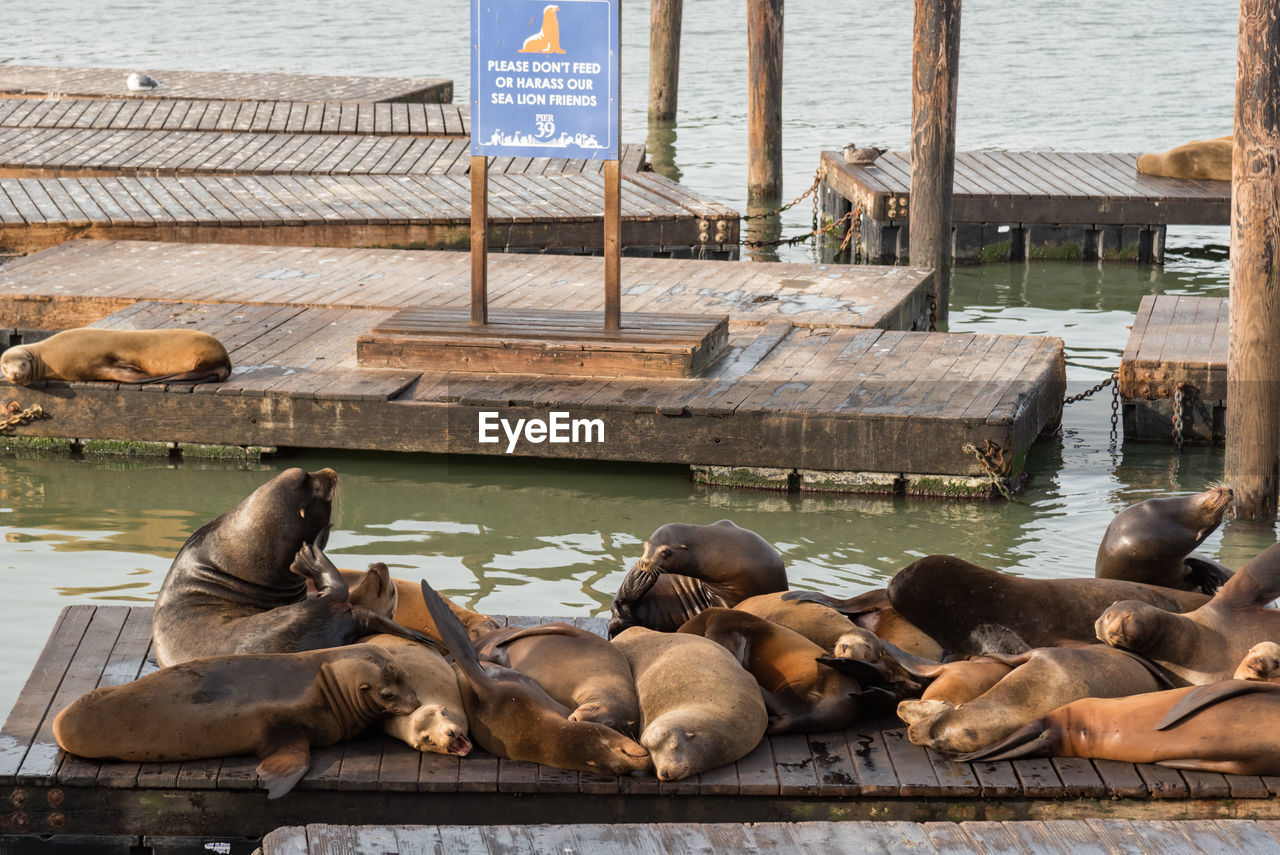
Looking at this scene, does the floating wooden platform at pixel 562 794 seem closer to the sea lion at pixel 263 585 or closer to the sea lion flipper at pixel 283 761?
the sea lion flipper at pixel 283 761

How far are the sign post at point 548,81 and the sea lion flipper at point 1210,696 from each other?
4344 millimetres

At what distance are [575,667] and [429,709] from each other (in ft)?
1.43

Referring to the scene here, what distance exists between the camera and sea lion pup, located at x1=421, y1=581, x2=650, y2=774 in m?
4.26

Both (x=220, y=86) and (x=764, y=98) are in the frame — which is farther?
(x=220, y=86)

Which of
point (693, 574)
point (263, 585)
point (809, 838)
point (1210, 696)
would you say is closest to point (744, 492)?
point (693, 574)

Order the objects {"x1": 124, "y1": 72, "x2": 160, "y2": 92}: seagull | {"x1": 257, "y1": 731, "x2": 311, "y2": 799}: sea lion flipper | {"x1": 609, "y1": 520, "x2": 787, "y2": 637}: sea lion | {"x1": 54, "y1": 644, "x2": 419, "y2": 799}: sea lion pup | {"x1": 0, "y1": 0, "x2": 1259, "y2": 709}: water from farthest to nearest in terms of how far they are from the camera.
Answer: {"x1": 124, "y1": 72, "x2": 160, "y2": 92}: seagull
{"x1": 0, "y1": 0, "x2": 1259, "y2": 709}: water
{"x1": 609, "y1": 520, "x2": 787, "y2": 637}: sea lion
{"x1": 54, "y1": 644, "x2": 419, "y2": 799}: sea lion pup
{"x1": 257, "y1": 731, "x2": 311, "y2": 799}: sea lion flipper

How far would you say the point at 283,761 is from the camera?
14.1 ft

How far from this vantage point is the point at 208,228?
11.8 m

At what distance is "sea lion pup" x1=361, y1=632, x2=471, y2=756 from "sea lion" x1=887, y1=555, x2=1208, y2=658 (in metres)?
1.36

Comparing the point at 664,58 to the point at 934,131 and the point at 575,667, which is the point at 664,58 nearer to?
the point at 934,131

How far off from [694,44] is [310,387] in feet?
81.5

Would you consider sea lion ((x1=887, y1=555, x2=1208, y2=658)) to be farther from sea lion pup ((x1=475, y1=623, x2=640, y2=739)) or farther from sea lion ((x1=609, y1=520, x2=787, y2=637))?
sea lion pup ((x1=475, y1=623, x2=640, y2=739))

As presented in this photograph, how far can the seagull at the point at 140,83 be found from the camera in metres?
18.6

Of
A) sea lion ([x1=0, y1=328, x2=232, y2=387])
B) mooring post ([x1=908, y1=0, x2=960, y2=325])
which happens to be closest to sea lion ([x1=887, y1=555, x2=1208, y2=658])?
sea lion ([x1=0, y1=328, x2=232, y2=387])
